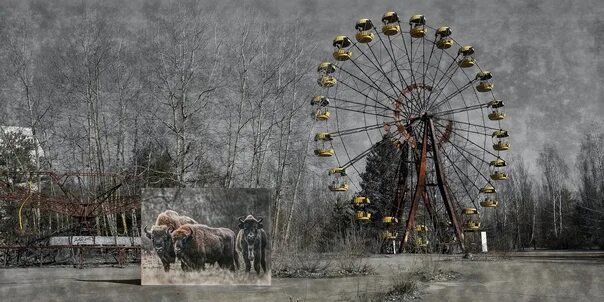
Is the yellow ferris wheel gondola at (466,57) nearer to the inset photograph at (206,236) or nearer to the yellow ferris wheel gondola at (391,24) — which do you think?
the yellow ferris wheel gondola at (391,24)

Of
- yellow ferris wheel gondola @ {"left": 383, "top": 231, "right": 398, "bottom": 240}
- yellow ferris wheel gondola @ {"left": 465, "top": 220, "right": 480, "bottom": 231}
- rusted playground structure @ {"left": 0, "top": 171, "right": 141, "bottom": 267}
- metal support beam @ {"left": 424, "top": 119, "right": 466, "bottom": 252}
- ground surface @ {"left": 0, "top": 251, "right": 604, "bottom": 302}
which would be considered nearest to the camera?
ground surface @ {"left": 0, "top": 251, "right": 604, "bottom": 302}

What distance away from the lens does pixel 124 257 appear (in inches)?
758

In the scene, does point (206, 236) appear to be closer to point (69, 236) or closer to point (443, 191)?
point (69, 236)

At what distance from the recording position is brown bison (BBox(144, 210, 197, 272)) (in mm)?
10125

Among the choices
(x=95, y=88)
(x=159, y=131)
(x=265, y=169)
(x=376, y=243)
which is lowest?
(x=376, y=243)

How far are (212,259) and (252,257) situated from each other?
2.38 ft

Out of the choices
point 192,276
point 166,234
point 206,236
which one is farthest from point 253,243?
point 166,234

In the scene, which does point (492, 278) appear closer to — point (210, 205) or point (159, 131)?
point (210, 205)

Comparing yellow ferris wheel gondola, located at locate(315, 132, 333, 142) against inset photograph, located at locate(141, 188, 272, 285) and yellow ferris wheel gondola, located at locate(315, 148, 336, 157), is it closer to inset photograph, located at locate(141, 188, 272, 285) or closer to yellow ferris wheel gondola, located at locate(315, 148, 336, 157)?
yellow ferris wheel gondola, located at locate(315, 148, 336, 157)

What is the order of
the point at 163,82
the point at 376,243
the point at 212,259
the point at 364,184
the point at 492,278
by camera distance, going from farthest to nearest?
the point at 364,184 < the point at 376,243 < the point at 163,82 < the point at 492,278 < the point at 212,259

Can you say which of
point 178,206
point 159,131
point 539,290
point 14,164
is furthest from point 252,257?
point 14,164

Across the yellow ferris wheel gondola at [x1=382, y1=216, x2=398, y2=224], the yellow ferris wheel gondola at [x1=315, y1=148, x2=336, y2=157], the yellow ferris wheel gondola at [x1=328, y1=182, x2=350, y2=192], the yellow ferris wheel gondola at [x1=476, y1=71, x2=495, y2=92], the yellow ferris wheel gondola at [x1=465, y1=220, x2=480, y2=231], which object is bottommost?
the yellow ferris wheel gondola at [x1=465, y1=220, x2=480, y2=231]

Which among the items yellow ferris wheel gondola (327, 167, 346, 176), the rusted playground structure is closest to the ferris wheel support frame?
yellow ferris wheel gondola (327, 167, 346, 176)

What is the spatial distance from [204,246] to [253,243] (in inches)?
35.6
